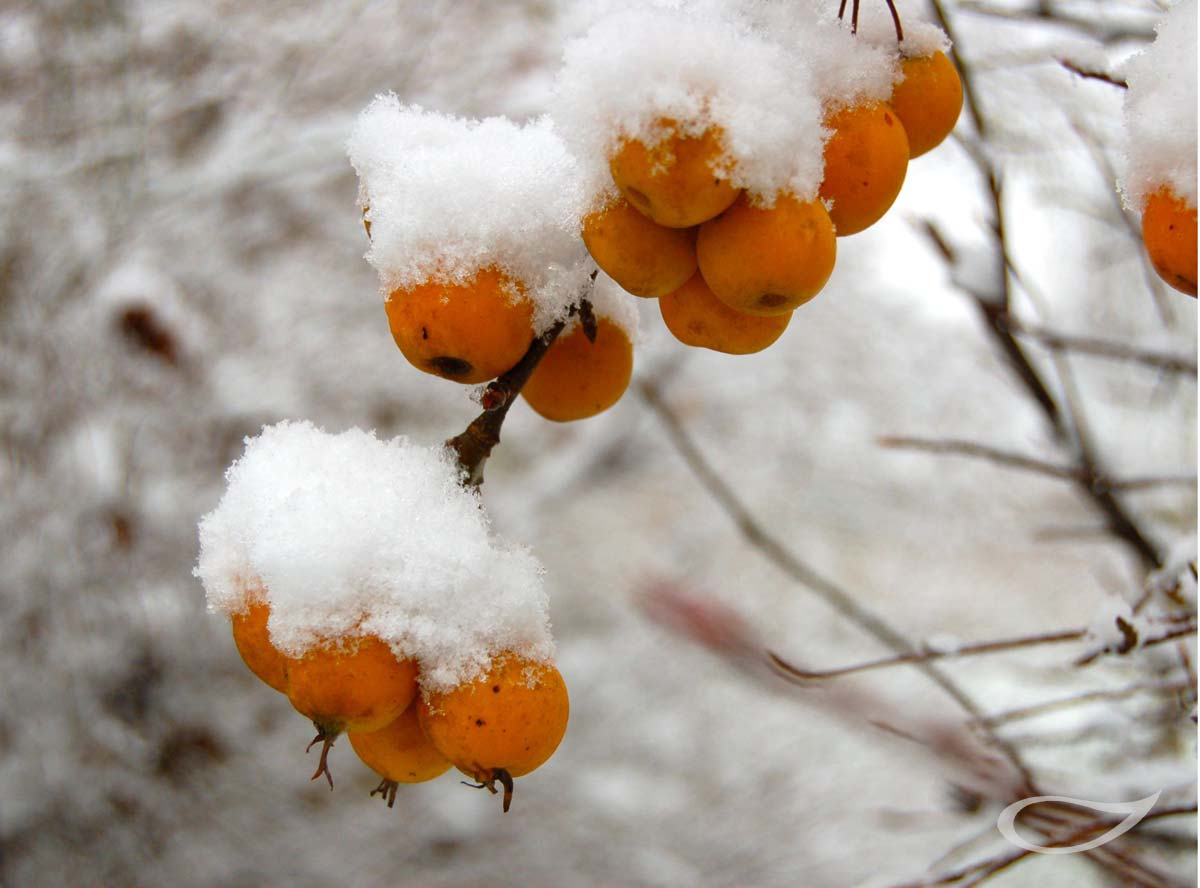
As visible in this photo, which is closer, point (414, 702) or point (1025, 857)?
point (414, 702)

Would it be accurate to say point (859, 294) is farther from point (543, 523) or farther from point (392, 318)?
point (392, 318)

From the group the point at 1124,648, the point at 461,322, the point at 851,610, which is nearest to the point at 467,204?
the point at 461,322

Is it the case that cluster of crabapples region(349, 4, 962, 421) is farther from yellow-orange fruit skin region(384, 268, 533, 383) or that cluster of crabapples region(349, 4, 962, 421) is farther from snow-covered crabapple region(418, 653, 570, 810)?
snow-covered crabapple region(418, 653, 570, 810)

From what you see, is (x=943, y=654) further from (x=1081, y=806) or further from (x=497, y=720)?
(x=497, y=720)

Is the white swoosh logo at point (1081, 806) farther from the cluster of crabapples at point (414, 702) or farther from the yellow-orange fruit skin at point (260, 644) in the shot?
the yellow-orange fruit skin at point (260, 644)

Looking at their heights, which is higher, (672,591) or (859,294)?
(859,294)

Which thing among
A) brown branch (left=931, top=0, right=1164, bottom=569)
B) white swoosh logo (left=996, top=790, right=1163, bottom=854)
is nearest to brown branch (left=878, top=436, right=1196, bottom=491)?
brown branch (left=931, top=0, right=1164, bottom=569)

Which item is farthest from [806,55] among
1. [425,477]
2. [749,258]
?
[425,477]
